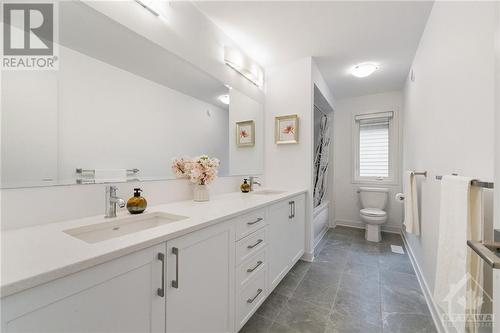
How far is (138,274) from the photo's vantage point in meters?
0.81

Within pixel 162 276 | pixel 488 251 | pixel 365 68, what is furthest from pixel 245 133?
pixel 488 251

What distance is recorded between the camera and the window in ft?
12.7

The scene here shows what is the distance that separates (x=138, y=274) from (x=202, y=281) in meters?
0.39

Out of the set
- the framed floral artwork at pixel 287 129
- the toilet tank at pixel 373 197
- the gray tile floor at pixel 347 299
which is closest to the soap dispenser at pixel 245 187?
the framed floral artwork at pixel 287 129

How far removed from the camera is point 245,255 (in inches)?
57.7

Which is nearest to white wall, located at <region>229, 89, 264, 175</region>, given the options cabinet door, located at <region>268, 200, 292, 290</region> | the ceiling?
the ceiling

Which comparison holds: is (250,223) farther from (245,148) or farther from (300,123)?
(300,123)

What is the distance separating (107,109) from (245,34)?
1642mm

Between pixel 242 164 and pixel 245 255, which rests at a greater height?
pixel 242 164

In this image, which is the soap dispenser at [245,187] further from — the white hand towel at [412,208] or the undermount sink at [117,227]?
the white hand towel at [412,208]

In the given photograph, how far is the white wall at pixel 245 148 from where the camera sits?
240cm

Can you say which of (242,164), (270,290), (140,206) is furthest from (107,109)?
(270,290)

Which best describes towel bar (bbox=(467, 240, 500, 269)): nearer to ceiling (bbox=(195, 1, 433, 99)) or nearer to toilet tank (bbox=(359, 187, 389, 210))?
ceiling (bbox=(195, 1, 433, 99))

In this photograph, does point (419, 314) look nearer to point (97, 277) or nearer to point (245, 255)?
point (245, 255)
